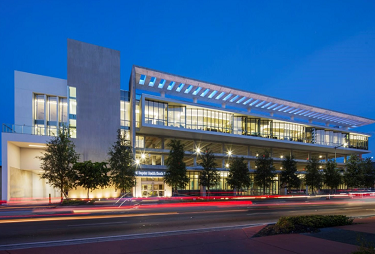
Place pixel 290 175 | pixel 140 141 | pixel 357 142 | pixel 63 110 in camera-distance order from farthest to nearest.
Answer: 1. pixel 357 142
2. pixel 290 175
3. pixel 140 141
4. pixel 63 110

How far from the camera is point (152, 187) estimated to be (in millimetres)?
40688

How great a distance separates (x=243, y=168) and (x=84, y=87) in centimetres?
2846

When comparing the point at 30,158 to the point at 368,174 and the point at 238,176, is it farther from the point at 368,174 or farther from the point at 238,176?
the point at 368,174

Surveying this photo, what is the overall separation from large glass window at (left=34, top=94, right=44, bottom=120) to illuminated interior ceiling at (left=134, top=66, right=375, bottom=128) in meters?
14.5

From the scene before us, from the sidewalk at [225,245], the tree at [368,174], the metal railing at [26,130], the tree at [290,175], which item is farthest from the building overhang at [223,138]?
the sidewalk at [225,245]

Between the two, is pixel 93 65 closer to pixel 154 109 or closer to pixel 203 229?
pixel 154 109

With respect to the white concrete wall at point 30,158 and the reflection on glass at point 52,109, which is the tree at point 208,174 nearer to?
the white concrete wall at point 30,158

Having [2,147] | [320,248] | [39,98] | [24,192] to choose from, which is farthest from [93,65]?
[320,248]

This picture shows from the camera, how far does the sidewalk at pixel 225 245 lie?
27.6ft

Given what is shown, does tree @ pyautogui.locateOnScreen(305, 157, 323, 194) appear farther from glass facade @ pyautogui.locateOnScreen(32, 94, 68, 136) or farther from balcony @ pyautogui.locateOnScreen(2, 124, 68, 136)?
balcony @ pyautogui.locateOnScreen(2, 124, 68, 136)

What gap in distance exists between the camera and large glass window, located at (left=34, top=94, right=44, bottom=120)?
37.4 metres

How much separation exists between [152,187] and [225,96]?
21.9m

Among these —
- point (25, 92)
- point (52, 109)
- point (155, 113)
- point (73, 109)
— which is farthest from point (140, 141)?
point (25, 92)

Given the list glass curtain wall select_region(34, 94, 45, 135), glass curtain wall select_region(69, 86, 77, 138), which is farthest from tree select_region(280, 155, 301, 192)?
glass curtain wall select_region(34, 94, 45, 135)
